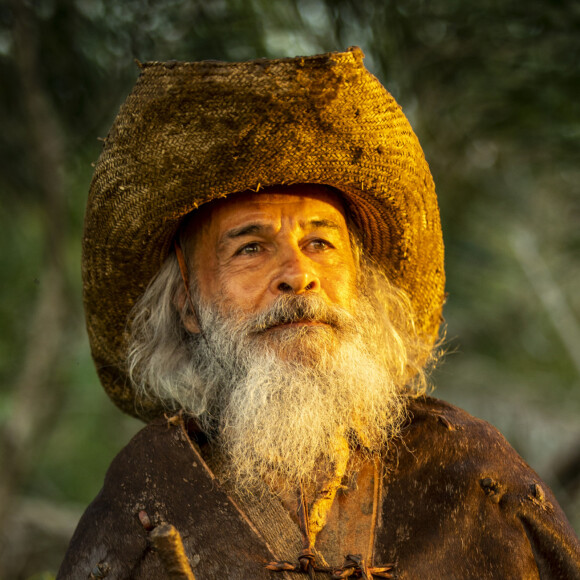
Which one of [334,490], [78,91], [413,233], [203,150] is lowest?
[334,490]

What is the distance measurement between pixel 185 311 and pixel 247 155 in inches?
34.0

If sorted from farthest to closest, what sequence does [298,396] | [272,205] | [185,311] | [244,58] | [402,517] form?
1. [244,58]
2. [185,311]
3. [272,205]
4. [298,396]
5. [402,517]

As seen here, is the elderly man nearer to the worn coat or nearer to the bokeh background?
the worn coat

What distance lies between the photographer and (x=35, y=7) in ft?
17.3

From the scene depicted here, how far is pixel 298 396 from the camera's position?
287cm

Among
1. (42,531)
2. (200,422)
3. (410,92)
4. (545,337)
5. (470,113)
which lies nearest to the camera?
A: (200,422)

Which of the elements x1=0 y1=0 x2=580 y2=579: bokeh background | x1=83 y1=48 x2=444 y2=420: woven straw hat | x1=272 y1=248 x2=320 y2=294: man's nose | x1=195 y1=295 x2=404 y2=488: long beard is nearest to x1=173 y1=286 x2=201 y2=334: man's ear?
x1=83 y1=48 x2=444 y2=420: woven straw hat

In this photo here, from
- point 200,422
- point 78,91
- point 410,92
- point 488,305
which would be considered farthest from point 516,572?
point 488,305

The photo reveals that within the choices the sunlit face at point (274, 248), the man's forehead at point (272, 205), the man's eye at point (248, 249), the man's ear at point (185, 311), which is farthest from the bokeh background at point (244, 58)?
the man's ear at point (185, 311)

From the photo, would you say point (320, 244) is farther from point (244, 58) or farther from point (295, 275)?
point (244, 58)

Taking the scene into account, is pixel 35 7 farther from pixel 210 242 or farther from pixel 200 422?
Result: pixel 200 422

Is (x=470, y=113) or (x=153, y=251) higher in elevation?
(x=470, y=113)

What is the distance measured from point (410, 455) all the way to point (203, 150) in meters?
1.30

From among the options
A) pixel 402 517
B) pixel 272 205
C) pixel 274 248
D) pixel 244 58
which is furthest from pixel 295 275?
pixel 244 58
